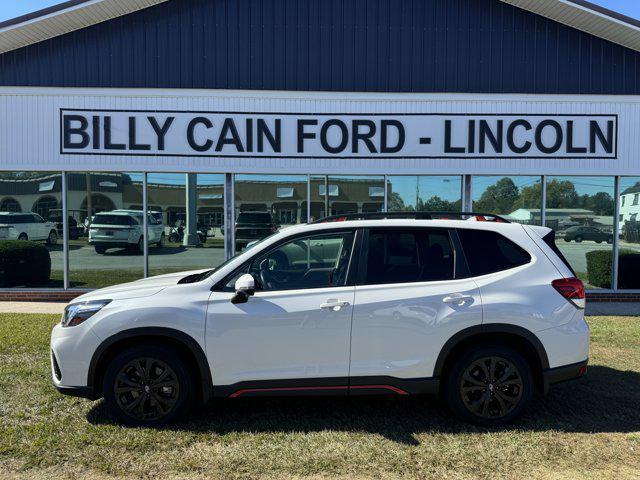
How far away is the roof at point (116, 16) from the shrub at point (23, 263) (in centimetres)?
401

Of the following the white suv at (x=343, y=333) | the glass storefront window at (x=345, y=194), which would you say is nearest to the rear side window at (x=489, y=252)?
the white suv at (x=343, y=333)

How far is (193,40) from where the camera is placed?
10555 mm

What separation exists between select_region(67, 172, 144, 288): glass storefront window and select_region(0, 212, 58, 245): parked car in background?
1.70 ft

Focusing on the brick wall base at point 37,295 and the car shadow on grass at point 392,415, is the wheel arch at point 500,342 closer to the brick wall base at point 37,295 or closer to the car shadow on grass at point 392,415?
the car shadow on grass at point 392,415

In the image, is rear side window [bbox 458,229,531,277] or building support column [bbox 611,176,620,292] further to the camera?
building support column [bbox 611,176,620,292]

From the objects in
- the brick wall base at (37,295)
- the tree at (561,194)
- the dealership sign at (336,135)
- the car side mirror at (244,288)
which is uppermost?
the dealership sign at (336,135)

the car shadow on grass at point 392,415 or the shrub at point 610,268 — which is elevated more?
the shrub at point 610,268

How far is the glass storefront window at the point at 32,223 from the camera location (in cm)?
1067

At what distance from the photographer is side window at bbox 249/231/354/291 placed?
13.9 feet

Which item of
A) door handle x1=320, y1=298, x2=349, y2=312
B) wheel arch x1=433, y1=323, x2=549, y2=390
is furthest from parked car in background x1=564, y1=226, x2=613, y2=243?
door handle x1=320, y1=298, x2=349, y2=312

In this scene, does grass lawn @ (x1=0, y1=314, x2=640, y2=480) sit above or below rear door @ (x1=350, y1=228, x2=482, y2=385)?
below

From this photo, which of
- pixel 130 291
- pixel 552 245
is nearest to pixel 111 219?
pixel 130 291

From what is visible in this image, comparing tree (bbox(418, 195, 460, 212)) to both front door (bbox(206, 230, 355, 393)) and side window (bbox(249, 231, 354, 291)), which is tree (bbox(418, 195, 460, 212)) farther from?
front door (bbox(206, 230, 355, 393))

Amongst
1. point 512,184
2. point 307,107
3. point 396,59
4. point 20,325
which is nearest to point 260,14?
point 307,107
